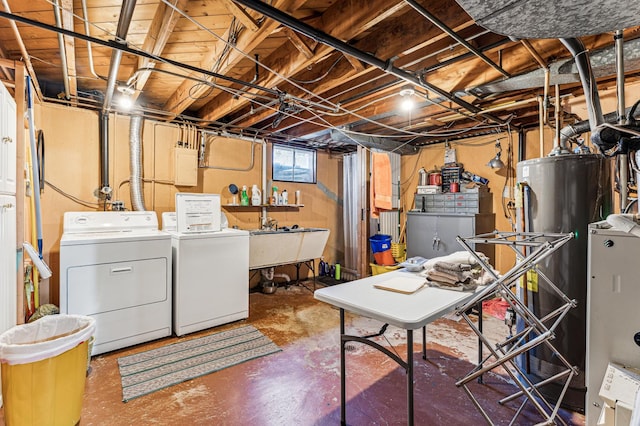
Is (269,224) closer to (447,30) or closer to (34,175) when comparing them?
(34,175)

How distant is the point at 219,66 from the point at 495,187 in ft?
13.3

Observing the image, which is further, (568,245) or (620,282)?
(568,245)

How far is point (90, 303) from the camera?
8.53 feet

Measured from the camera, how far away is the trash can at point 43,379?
5.24 ft

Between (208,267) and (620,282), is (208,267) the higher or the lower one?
the lower one

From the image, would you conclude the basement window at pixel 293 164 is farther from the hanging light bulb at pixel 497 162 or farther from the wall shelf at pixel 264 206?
the hanging light bulb at pixel 497 162

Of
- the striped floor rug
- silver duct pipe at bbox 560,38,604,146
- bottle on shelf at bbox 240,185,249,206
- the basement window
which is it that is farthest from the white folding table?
the basement window

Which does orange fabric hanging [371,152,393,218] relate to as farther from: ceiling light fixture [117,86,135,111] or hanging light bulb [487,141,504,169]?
ceiling light fixture [117,86,135,111]

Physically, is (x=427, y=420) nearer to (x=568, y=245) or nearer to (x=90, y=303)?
(x=568, y=245)

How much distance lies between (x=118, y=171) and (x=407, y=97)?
3.37m

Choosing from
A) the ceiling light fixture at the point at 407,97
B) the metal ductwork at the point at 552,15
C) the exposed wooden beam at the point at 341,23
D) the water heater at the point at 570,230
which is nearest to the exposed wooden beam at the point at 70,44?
the exposed wooden beam at the point at 341,23

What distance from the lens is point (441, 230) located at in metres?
4.37

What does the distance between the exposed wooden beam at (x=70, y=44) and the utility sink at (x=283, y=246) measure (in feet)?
7.62

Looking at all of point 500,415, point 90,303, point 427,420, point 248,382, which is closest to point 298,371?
→ point 248,382
